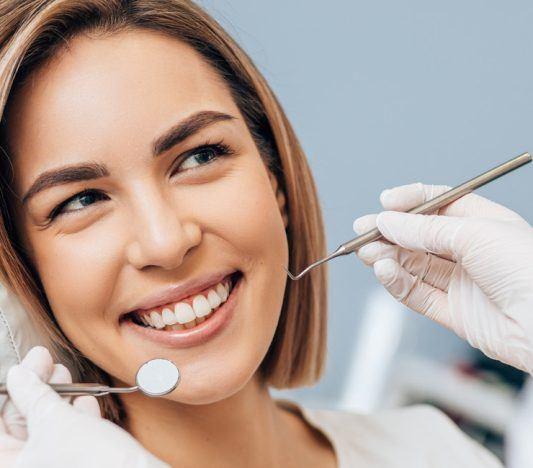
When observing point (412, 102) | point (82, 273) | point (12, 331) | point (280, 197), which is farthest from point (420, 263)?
point (412, 102)

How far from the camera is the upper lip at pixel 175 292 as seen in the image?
1.02m

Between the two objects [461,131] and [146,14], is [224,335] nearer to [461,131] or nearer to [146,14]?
[146,14]

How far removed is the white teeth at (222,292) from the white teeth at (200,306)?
0.09ft

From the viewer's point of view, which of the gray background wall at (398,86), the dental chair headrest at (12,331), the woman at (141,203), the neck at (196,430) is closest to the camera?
the woman at (141,203)

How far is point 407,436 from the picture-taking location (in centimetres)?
160

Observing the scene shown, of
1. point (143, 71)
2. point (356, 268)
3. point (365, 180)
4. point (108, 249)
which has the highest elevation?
point (143, 71)

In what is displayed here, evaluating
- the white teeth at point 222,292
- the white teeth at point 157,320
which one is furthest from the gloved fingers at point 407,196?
the white teeth at point 157,320

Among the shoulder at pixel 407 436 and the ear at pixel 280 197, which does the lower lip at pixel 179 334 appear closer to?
the ear at pixel 280 197

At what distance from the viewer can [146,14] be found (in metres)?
1.08

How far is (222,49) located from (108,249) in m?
0.39

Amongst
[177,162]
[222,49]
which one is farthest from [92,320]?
[222,49]

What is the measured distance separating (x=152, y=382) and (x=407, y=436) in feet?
2.75

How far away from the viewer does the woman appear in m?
0.99

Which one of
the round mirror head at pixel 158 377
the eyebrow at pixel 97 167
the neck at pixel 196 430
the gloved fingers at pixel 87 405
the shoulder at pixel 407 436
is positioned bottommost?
the shoulder at pixel 407 436
